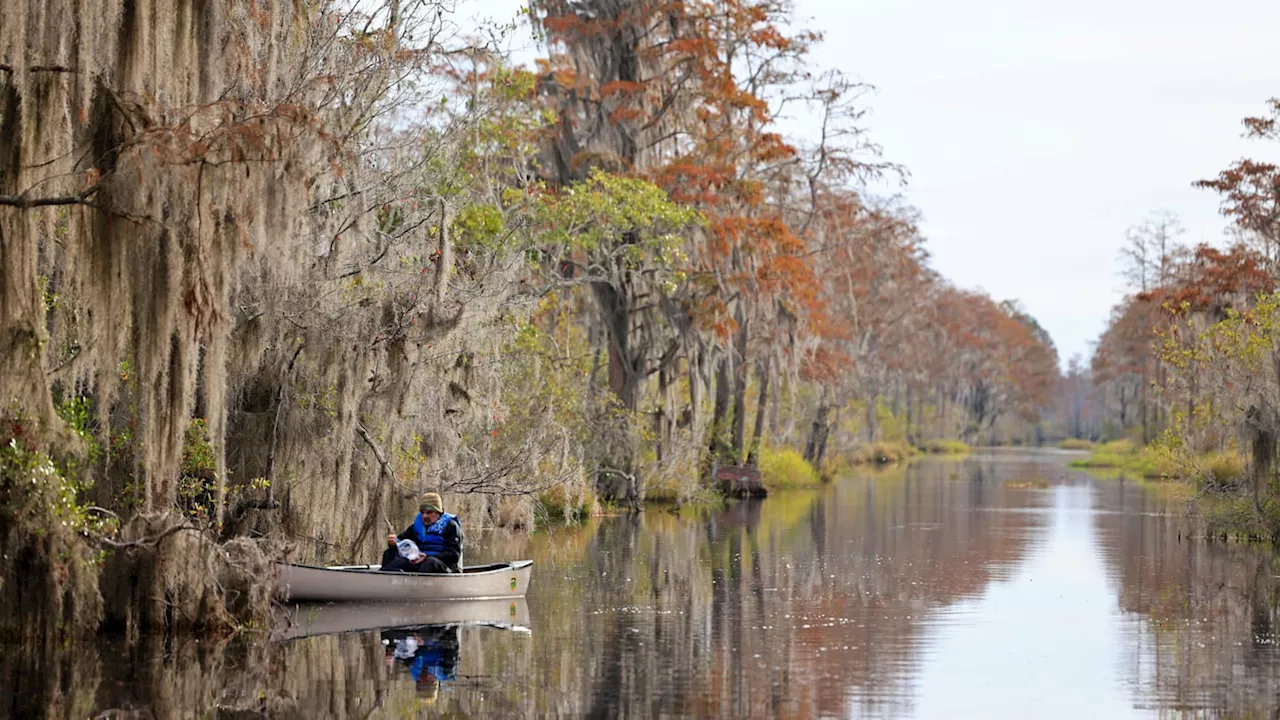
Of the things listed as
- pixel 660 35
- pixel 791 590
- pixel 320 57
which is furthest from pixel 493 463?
pixel 660 35

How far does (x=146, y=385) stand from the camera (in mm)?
12828

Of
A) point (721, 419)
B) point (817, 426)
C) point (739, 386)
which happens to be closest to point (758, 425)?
point (739, 386)

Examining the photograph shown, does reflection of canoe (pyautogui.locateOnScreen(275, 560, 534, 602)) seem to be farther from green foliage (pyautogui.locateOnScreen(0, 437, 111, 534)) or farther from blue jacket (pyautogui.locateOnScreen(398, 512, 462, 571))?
green foliage (pyautogui.locateOnScreen(0, 437, 111, 534))

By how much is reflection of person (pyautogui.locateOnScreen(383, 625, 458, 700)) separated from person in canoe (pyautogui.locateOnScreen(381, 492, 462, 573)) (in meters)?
1.23

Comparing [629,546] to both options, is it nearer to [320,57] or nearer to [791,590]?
[791,590]

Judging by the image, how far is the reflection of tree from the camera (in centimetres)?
1284

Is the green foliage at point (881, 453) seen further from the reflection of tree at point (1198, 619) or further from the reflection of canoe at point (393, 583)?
the reflection of canoe at point (393, 583)

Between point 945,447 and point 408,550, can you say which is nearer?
point 408,550

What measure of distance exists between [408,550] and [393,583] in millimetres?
369

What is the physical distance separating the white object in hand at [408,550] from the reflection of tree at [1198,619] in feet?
23.2

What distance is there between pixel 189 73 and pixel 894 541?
59.5 feet

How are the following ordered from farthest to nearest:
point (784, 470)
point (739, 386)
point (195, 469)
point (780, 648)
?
1. point (784, 470)
2. point (739, 386)
3. point (195, 469)
4. point (780, 648)

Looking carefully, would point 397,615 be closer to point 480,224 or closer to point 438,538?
point 438,538

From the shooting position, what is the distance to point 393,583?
1733cm
